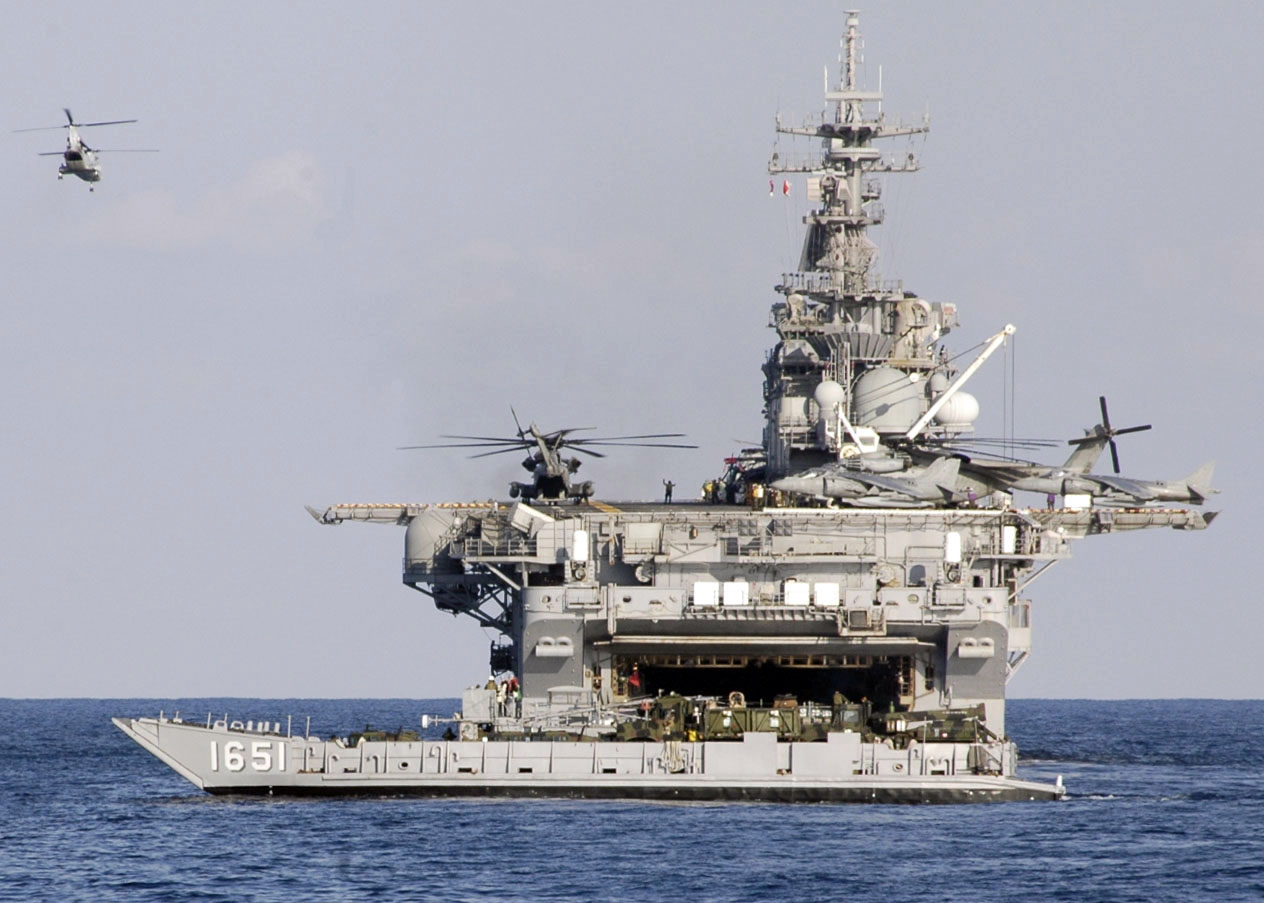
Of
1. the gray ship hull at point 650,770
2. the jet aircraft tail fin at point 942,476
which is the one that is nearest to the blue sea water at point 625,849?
the gray ship hull at point 650,770

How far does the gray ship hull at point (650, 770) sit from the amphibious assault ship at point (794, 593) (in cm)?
7

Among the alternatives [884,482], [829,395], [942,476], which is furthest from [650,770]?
[829,395]

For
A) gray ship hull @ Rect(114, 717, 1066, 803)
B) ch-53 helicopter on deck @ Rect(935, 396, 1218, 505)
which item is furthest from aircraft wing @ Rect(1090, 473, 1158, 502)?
gray ship hull @ Rect(114, 717, 1066, 803)

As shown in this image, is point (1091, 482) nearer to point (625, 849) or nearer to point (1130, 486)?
point (1130, 486)

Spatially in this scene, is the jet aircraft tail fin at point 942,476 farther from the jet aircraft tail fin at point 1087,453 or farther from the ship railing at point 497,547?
the ship railing at point 497,547

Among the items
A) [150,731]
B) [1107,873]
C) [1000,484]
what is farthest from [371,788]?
[1000,484]

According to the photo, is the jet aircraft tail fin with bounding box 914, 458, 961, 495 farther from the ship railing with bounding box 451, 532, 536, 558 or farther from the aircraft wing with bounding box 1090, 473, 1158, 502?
the ship railing with bounding box 451, 532, 536, 558

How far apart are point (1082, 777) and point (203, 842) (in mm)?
31289

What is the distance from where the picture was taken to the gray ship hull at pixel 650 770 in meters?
56.5

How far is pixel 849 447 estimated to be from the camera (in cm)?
6831

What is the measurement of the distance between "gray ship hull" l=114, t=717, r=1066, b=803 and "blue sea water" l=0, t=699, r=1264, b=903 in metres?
0.48

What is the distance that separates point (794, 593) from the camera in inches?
2387

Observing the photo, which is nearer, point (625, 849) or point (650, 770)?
point (625, 849)

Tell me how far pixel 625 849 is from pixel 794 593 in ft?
43.5
